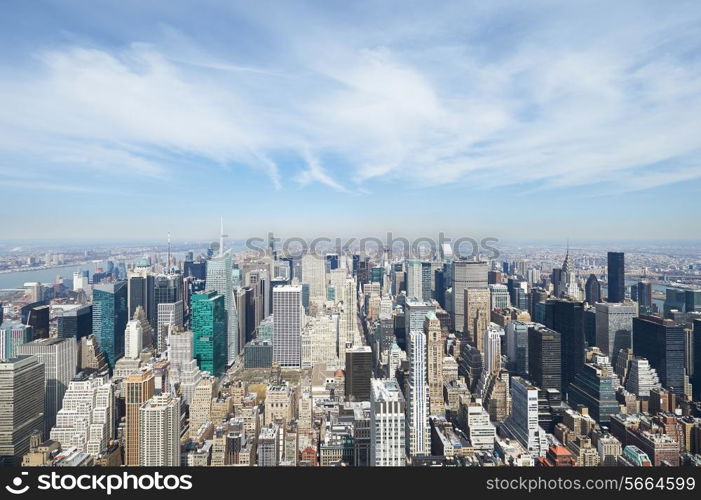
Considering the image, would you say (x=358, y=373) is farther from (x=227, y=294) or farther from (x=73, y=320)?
(x=73, y=320)

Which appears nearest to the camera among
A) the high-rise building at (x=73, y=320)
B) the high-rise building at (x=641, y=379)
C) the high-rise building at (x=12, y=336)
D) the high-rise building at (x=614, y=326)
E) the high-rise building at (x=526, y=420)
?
the high-rise building at (x=526, y=420)

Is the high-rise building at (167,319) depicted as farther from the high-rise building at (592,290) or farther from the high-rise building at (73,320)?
the high-rise building at (592,290)

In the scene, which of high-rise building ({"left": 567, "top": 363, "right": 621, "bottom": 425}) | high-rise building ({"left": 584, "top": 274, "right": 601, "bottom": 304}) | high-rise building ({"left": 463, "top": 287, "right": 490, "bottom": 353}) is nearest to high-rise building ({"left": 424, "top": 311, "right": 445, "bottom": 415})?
high-rise building ({"left": 463, "top": 287, "right": 490, "bottom": 353})

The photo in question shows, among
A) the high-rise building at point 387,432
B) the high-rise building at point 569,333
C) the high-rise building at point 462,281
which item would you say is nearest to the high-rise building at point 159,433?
the high-rise building at point 387,432

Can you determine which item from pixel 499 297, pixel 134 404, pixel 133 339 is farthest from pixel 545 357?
pixel 133 339

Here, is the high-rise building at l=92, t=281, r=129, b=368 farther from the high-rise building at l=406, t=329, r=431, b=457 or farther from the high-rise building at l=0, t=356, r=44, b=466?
the high-rise building at l=406, t=329, r=431, b=457
